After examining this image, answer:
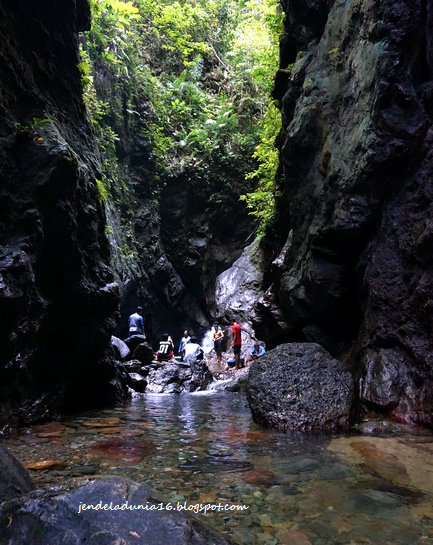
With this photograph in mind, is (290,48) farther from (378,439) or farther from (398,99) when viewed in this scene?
(378,439)

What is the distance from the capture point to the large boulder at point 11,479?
181cm

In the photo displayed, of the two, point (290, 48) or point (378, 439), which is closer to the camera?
point (378, 439)

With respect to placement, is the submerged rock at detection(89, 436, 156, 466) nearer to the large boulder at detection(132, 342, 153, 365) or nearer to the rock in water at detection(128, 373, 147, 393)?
the rock in water at detection(128, 373, 147, 393)

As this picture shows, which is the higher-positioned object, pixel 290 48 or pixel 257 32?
pixel 257 32

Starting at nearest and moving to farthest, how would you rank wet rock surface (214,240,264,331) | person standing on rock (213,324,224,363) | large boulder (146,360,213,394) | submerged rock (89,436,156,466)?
submerged rock (89,436,156,466), large boulder (146,360,213,394), person standing on rock (213,324,224,363), wet rock surface (214,240,264,331)

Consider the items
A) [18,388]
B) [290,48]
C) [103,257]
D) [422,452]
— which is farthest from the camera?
[290,48]

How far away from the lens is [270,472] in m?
2.95

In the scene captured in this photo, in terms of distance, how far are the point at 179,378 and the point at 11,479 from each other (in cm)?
988

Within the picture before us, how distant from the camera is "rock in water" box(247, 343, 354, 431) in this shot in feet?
15.1

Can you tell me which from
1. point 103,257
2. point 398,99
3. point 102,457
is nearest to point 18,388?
point 102,457

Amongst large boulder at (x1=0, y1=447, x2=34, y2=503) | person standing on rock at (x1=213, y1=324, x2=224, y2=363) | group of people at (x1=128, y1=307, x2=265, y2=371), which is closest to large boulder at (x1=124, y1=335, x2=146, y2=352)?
group of people at (x1=128, y1=307, x2=265, y2=371)

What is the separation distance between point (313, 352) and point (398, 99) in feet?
12.7

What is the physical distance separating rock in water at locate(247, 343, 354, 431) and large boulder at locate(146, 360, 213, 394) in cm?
619

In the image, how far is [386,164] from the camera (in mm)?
5480
